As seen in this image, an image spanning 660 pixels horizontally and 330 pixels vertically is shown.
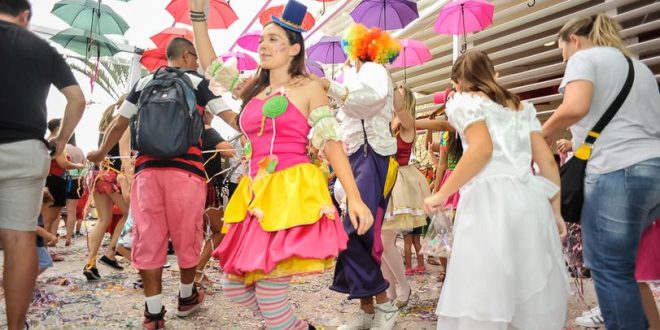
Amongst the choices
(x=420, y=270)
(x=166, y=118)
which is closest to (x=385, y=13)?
(x=420, y=270)

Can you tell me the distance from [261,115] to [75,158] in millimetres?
5572

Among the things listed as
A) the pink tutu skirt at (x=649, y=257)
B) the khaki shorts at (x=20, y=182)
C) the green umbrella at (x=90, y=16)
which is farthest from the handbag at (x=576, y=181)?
the green umbrella at (x=90, y=16)

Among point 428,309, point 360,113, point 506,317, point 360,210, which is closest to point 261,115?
point 360,210

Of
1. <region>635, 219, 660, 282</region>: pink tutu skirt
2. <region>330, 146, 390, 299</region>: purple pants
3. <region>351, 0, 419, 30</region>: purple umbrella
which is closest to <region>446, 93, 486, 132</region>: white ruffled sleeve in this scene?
<region>330, 146, 390, 299</region>: purple pants

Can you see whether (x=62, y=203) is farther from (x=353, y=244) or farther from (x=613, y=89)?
(x=613, y=89)

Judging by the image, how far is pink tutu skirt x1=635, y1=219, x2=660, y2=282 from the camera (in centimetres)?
236

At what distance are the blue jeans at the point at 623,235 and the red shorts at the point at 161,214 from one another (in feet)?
7.40

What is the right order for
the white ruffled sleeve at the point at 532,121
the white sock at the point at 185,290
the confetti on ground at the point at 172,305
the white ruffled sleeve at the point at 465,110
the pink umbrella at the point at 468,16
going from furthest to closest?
the pink umbrella at the point at 468,16 → the white sock at the point at 185,290 → the confetti on ground at the point at 172,305 → the white ruffled sleeve at the point at 532,121 → the white ruffled sleeve at the point at 465,110

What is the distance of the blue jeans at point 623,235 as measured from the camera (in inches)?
75.4

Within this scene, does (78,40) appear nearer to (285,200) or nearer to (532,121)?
(285,200)

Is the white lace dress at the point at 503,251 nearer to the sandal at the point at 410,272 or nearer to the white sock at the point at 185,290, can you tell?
the white sock at the point at 185,290

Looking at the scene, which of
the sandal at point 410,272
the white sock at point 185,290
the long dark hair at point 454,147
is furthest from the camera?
the sandal at point 410,272

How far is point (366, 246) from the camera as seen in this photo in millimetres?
2674

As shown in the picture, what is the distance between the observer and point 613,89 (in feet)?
6.65
